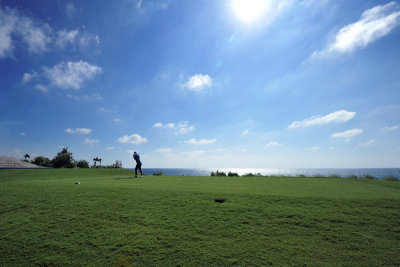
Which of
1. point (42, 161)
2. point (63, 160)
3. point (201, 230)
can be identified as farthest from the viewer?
point (42, 161)

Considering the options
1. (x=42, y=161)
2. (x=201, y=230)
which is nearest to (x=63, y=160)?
(x=42, y=161)

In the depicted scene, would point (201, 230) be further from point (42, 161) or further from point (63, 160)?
point (42, 161)

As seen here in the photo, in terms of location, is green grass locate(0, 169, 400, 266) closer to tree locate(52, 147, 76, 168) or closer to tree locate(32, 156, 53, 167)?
tree locate(52, 147, 76, 168)

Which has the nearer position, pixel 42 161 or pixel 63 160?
pixel 63 160

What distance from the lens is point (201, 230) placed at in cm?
466

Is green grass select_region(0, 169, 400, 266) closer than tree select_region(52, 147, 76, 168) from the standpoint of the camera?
Yes

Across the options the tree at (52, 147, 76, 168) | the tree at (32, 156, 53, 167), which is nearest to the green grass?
the tree at (52, 147, 76, 168)

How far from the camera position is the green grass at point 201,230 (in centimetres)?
369

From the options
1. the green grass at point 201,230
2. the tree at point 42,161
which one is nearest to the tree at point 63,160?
the tree at point 42,161

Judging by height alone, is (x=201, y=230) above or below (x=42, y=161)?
below

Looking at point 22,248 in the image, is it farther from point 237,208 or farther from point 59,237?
point 237,208

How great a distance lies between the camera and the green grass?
3688 millimetres

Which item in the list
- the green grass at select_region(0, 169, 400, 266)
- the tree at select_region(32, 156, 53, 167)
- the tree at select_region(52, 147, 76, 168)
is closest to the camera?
the green grass at select_region(0, 169, 400, 266)

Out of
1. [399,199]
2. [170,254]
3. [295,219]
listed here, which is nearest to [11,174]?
[170,254]
